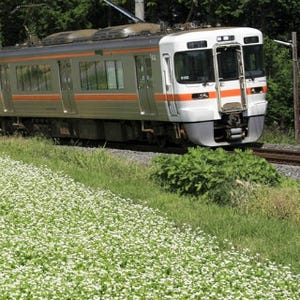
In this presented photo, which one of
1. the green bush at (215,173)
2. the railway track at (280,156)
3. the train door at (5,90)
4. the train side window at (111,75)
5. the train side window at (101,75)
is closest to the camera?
the green bush at (215,173)

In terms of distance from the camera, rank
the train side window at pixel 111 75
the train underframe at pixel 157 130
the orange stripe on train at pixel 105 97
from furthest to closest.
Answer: the train side window at pixel 111 75, the orange stripe on train at pixel 105 97, the train underframe at pixel 157 130

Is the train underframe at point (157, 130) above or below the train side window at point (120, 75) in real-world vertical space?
below

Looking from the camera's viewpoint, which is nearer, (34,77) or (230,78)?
(230,78)

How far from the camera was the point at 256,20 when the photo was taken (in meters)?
42.6

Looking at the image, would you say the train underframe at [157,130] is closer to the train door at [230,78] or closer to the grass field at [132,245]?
the train door at [230,78]

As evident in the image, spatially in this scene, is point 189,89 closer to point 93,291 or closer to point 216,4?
point 93,291

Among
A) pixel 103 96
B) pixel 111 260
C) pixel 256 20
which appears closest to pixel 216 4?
pixel 256 20

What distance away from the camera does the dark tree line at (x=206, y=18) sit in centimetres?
2516

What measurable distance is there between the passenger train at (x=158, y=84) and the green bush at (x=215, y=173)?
220 inches

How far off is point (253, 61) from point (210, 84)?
5.14 ft

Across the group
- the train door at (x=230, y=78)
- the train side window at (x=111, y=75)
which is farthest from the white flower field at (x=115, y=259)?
the train side window at (x=111, y=75)

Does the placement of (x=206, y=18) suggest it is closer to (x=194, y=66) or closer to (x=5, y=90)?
(x=5, y=90)

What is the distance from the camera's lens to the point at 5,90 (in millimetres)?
27578

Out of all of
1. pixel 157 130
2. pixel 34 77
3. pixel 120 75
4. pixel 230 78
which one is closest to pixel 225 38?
pixel 230 78
